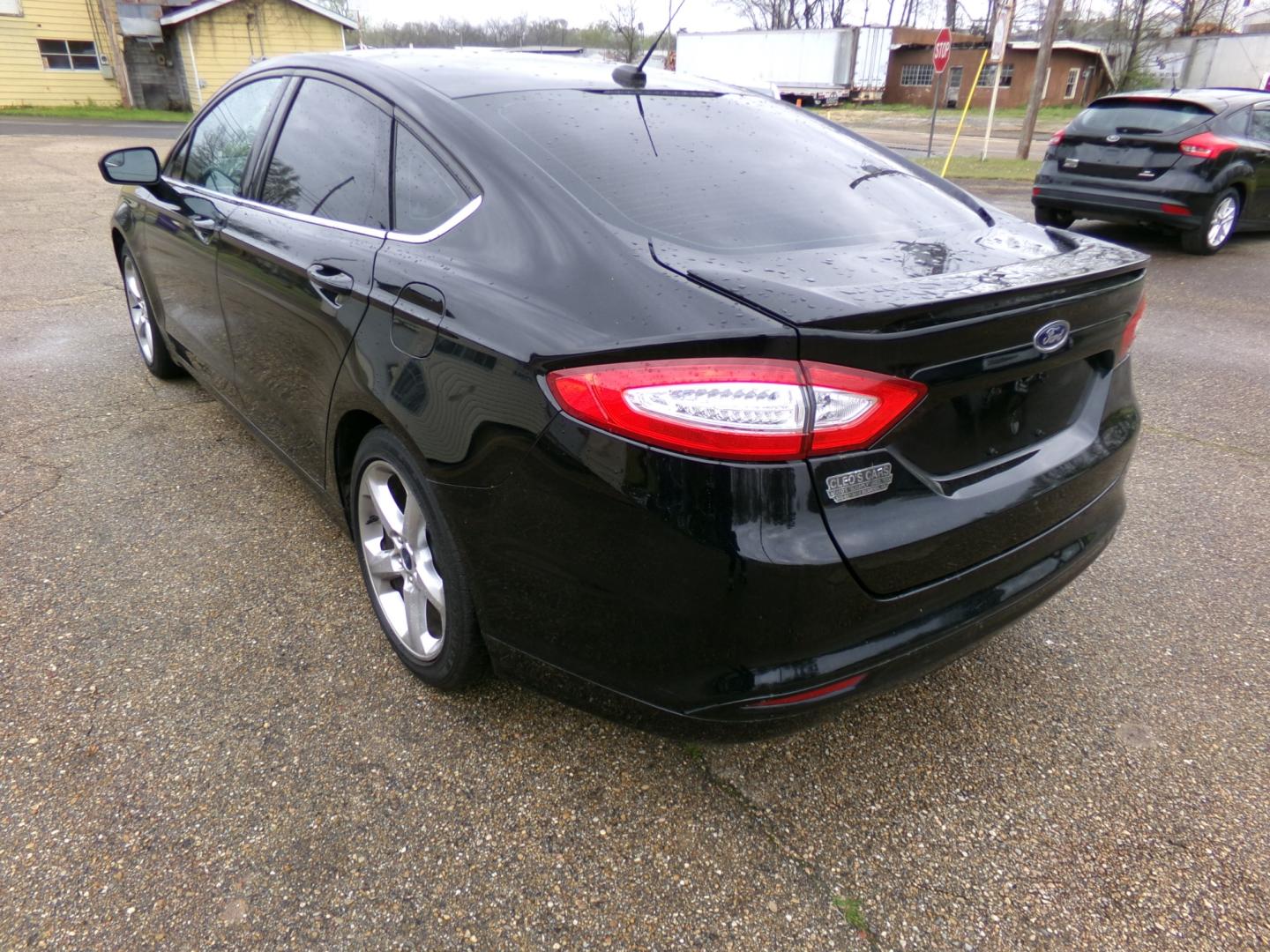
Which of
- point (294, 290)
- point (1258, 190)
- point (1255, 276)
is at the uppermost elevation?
point (294, 290)

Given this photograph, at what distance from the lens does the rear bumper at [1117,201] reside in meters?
8.38

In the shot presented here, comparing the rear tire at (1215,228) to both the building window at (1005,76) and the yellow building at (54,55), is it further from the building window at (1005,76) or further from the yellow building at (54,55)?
the building window at (1005,76)

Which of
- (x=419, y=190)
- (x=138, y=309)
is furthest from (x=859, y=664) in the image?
(x=138, y=309)

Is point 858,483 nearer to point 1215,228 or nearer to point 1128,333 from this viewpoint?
point 1128,333

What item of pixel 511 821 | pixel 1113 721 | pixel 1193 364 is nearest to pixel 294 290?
pixel 511 821

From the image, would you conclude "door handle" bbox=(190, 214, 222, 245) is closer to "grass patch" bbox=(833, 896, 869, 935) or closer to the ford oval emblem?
the ford oval emblem

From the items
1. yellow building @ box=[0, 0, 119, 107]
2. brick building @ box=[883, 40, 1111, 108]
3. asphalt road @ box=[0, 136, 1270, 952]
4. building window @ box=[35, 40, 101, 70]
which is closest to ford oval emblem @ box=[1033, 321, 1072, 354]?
asphalt road @ box=[0, 136, 1270, 952]

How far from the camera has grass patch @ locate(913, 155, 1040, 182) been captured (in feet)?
46.1

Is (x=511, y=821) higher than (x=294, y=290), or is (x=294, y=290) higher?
(x=294, y=290)

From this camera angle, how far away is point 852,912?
6.00 ft

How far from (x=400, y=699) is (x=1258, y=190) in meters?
10.3

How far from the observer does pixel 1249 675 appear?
2.56 meters

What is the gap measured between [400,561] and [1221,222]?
964cm

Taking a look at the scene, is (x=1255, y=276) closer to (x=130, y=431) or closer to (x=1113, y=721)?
(x=1113, y=721)
